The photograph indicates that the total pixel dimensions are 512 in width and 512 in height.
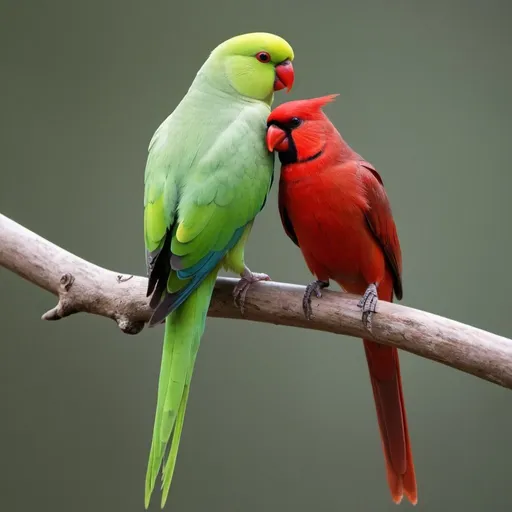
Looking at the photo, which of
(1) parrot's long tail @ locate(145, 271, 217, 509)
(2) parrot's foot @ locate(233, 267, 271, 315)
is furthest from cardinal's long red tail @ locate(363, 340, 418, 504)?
(1) parrot's long tail @ locate(145, 271, 217, 509)

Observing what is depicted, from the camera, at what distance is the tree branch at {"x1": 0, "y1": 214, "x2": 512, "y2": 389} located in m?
1.87

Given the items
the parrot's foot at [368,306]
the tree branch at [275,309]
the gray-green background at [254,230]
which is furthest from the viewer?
the gray-green background at [254,230]

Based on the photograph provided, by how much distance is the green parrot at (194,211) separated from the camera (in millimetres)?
1929

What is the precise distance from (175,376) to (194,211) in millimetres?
365

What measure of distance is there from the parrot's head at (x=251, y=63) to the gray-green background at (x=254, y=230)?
1151 millimetres

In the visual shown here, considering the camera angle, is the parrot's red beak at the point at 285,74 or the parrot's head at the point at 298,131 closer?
the parrot's head at the point at 298,131

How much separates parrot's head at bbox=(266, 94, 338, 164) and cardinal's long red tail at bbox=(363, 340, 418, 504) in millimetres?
527

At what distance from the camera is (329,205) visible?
2.05 meters

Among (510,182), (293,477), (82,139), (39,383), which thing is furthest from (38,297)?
(510,182)

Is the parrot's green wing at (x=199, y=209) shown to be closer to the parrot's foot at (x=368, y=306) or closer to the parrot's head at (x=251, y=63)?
the parrot's head at (x=251, y=63)

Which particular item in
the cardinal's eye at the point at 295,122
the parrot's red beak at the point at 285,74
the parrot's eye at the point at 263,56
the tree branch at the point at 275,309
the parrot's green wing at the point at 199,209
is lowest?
the tree branch at the point at 275,309

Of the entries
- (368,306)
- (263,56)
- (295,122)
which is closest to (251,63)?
(263,56)

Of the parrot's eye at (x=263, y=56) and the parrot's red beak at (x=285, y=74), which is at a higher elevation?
the parrot's eye at (x=263, y=56)

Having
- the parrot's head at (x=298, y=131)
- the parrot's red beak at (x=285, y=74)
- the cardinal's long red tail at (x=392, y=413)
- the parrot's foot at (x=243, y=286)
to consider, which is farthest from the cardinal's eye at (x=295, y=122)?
the cardinal's long red tail at (x=392, y=413)
